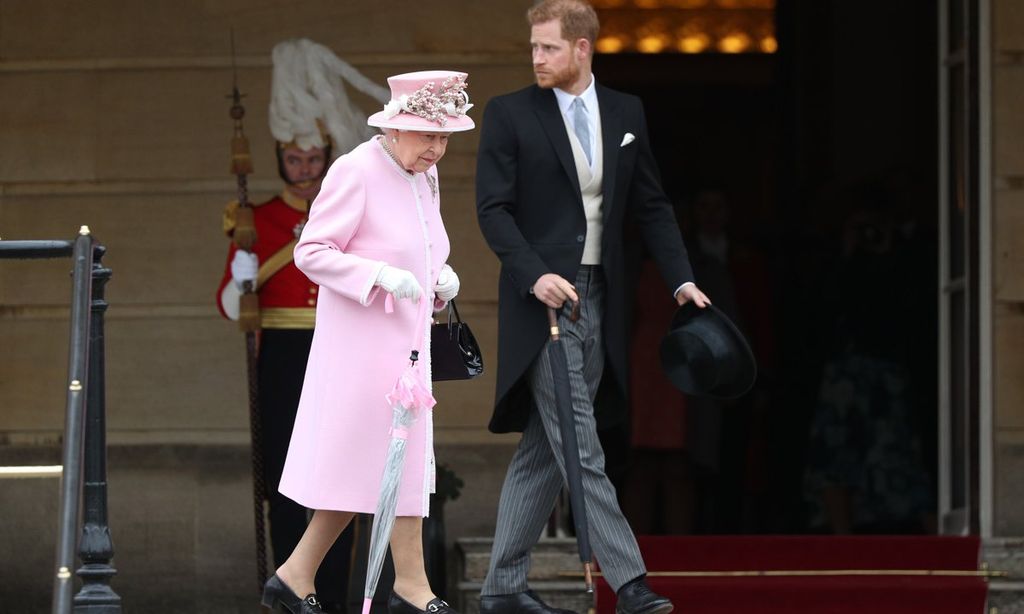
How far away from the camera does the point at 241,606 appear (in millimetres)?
9242

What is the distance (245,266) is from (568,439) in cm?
201

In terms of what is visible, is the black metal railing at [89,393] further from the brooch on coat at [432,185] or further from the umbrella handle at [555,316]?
the umbrella handle at [555,316]

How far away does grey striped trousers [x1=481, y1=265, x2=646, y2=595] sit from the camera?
6.73m

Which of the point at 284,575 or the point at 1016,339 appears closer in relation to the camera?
the point at 284,575

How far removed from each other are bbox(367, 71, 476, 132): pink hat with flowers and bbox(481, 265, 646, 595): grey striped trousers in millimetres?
845

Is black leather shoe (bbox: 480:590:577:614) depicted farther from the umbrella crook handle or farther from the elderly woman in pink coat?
the umbrella crook handle

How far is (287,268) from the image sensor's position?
8.25 meters

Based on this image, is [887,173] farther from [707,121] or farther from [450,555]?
[450,555]

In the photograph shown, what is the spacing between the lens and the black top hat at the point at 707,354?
6965 millimetres

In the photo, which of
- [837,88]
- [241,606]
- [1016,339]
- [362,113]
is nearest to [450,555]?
[241,606]

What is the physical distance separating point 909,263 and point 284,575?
15.8ft

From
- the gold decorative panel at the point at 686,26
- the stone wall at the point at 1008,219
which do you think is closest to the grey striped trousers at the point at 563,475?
the stone wall at the point at 1008,219

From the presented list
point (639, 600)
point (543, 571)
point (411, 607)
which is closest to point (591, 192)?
point (639, 600)

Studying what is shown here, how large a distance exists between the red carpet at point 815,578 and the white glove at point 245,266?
70.2 inches
